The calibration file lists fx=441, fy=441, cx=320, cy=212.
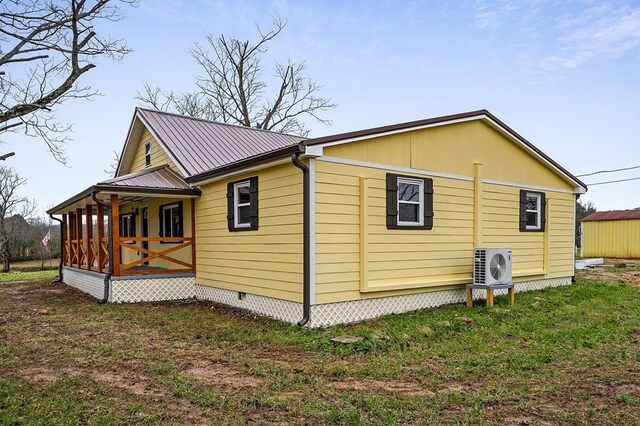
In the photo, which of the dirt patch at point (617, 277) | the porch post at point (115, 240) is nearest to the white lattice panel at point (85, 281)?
the porch post at point (115, 240)

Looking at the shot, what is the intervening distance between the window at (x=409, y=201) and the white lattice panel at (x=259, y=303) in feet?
7.61

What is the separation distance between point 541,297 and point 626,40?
9052 mm

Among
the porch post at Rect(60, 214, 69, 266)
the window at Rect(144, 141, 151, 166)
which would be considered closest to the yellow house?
the window at Rect(144, 141, 151, 166)

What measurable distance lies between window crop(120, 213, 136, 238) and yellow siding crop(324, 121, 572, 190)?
1010 cm

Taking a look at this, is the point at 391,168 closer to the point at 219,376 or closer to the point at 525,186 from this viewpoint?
the point at 525,186

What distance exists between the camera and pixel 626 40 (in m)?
13.4

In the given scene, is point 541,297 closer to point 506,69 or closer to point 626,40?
point 506,69

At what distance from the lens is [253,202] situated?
8461 millimetres

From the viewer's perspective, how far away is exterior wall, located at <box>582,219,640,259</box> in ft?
76.3

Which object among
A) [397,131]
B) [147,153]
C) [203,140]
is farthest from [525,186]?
[147,153]

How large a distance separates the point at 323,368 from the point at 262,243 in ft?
11.5

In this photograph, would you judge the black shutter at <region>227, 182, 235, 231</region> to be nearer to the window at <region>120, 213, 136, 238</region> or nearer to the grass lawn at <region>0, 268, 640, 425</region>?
the grass lawn at <region>0, 268, 640, 425</region>

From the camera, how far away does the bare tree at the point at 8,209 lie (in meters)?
30.1

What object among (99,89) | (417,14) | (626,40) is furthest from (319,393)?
(626,40)
